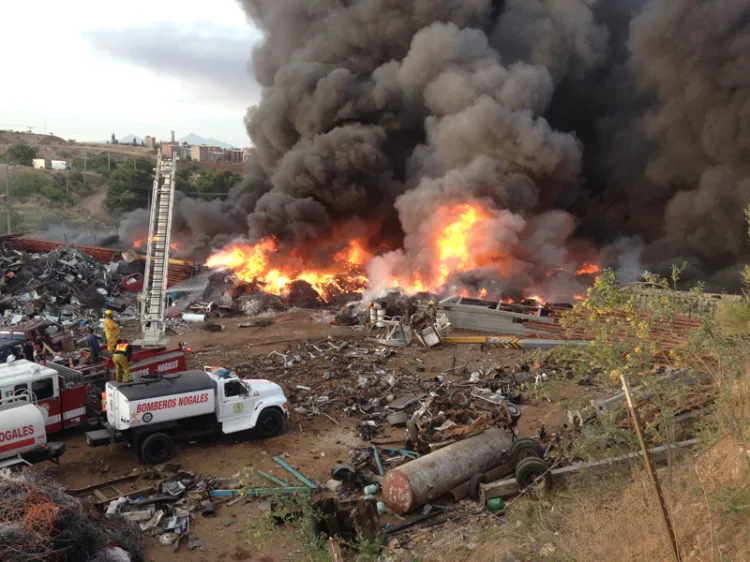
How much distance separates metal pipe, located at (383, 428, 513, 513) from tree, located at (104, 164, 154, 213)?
4201 cm

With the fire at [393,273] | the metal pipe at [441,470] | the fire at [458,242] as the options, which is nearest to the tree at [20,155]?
the fire at [393,273]

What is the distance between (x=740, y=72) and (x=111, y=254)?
99.3 feet

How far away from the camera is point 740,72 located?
23281 mm

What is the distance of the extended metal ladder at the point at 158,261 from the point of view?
15.0m

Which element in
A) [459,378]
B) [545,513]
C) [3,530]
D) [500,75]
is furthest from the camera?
[500,75]

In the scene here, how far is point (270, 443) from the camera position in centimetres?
1193

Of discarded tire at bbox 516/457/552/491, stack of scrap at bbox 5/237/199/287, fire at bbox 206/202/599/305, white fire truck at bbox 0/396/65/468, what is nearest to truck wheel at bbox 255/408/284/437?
white fire truck at bbox 0/396/65/468

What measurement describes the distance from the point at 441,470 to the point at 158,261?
34.3ft

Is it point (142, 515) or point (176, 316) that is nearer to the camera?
point (142, 515)

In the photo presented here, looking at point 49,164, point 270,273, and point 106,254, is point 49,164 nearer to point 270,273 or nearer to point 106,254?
point 106,254

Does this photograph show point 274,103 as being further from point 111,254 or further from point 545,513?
point 545,513

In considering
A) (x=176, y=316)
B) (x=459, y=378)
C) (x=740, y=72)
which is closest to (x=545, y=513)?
(x=459, y=378)

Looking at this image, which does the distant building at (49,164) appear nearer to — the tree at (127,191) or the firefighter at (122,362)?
the tree at (127,191)

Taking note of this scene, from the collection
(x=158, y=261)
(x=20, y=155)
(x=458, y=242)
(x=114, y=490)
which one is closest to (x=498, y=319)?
(x=458, y=242)
